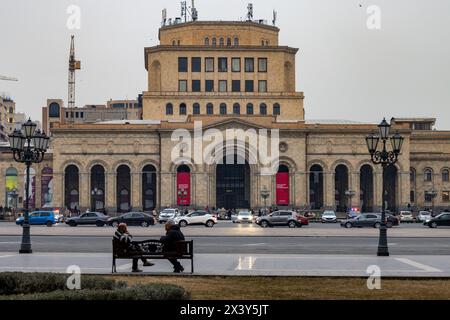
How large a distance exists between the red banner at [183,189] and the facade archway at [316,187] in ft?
46.6

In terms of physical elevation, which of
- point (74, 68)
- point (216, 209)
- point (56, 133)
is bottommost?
point (216, 209)

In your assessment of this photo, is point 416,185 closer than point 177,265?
No

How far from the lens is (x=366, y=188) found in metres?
98.1

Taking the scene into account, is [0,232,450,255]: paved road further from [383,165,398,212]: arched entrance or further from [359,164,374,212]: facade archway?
[359,164,374,212]: facade archway

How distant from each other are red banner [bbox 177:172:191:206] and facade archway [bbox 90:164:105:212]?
9.34 meters

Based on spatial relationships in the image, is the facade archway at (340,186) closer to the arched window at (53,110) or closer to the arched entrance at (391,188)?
the arched entrance at (391,188)

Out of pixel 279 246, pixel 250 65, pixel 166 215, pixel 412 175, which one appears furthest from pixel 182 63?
pixel 279 246

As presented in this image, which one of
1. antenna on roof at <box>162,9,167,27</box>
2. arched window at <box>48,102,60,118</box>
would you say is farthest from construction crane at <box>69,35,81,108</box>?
antenna on roof at <box>162,9,167,27</box>

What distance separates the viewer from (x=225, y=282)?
19641 millimetres

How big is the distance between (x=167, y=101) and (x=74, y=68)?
98.0 meters

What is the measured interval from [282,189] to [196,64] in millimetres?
20619

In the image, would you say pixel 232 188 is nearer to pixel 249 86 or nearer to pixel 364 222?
pixel 249 86
